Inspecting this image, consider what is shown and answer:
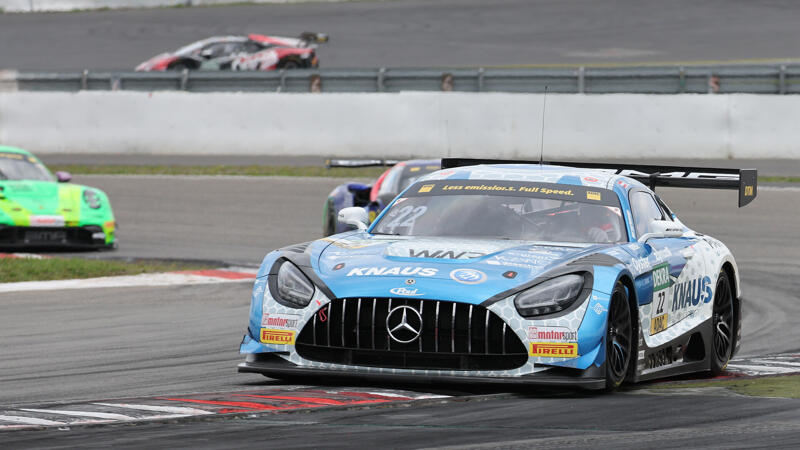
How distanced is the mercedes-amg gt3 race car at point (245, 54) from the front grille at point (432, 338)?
28.5 meters

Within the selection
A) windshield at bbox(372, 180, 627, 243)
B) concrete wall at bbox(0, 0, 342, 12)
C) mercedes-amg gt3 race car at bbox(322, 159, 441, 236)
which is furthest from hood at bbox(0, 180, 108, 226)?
concrete wall at bbox(0, 0, 342, 12)

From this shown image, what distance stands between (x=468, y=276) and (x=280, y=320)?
0.98 metres

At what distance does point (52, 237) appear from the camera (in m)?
16.9

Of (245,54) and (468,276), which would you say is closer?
(468,276)

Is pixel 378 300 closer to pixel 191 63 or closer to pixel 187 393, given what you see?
pixel 187 393

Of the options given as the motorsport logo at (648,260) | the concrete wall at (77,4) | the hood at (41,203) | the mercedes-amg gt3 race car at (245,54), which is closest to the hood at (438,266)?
the motorsport logo at (648,260)

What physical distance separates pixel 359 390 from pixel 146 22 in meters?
36.8

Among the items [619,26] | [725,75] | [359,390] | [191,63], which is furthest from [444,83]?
[359,390]

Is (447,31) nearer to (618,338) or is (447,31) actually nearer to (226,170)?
(226,170)

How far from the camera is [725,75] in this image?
24.8 metres

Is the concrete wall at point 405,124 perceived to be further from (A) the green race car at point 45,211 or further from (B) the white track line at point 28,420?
(B) the white track line at point 28,420

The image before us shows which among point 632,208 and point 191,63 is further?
point 191,63

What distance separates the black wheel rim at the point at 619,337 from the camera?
716cm

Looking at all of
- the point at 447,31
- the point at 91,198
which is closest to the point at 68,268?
the point at 91,198
